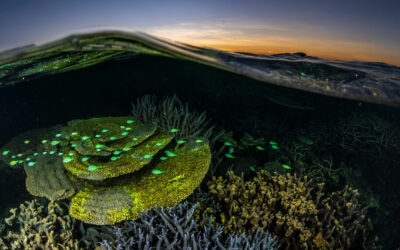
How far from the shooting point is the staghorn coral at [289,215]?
426 centimetres

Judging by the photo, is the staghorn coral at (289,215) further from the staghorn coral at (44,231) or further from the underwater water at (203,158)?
the staghorn coral at (44,231)

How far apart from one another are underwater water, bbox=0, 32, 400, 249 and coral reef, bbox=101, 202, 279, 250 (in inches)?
1.2

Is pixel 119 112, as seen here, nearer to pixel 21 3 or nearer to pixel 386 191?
pixel 21 3

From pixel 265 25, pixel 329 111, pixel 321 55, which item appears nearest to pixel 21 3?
pixel 265 25

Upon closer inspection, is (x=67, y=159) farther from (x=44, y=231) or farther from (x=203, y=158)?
(x=203, y=158)

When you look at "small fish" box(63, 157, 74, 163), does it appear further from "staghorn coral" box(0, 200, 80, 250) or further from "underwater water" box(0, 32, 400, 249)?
"staghorn coral" box(0, 200, 80, 250)

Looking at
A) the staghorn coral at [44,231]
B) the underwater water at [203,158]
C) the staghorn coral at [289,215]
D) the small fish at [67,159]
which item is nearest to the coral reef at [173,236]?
the underwater water at [203,158]

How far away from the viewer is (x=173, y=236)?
12.1ft

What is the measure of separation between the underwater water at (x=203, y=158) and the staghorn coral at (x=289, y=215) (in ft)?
0.11

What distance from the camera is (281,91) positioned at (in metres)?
11.2

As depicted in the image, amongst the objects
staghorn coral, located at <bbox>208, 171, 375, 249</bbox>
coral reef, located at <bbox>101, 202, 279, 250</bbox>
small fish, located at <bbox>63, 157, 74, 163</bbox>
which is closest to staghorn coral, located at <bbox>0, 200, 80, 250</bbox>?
small fish, located at <bbox>63, 157, 74, 163</bbox>

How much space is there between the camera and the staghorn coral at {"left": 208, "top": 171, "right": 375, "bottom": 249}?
4.26 metres

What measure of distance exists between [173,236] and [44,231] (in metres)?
3.72

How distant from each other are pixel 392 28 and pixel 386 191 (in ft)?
22.0
